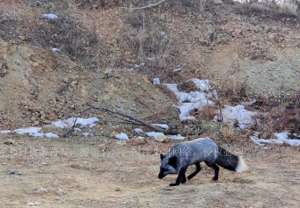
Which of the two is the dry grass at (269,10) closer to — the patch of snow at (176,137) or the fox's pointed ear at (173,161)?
the patch of snow at (176,137)

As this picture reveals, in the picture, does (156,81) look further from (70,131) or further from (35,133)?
(35,133)

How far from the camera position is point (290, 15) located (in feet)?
68.1

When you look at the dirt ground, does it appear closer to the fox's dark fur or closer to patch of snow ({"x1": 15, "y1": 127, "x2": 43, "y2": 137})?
the fox's dark fur

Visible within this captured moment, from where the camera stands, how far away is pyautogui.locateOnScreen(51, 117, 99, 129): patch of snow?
41.7 ft

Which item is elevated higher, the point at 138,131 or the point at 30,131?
the point at 30,131

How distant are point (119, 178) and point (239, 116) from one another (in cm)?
542

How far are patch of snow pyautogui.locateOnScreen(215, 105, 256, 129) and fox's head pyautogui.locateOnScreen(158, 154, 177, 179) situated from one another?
4.70 m

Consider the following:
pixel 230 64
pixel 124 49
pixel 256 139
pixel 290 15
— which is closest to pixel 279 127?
pixel 256 139

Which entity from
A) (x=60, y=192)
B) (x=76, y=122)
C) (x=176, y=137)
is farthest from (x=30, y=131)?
(x=60, y=192)

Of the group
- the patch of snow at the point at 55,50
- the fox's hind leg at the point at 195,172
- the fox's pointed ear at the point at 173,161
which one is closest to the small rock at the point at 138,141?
the fox's hind leg at the point at 195,172

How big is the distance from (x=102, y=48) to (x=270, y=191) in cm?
860

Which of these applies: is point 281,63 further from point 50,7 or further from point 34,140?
point 34,140

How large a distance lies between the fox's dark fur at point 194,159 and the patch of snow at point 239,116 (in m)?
4.14

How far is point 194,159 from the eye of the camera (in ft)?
29.9
